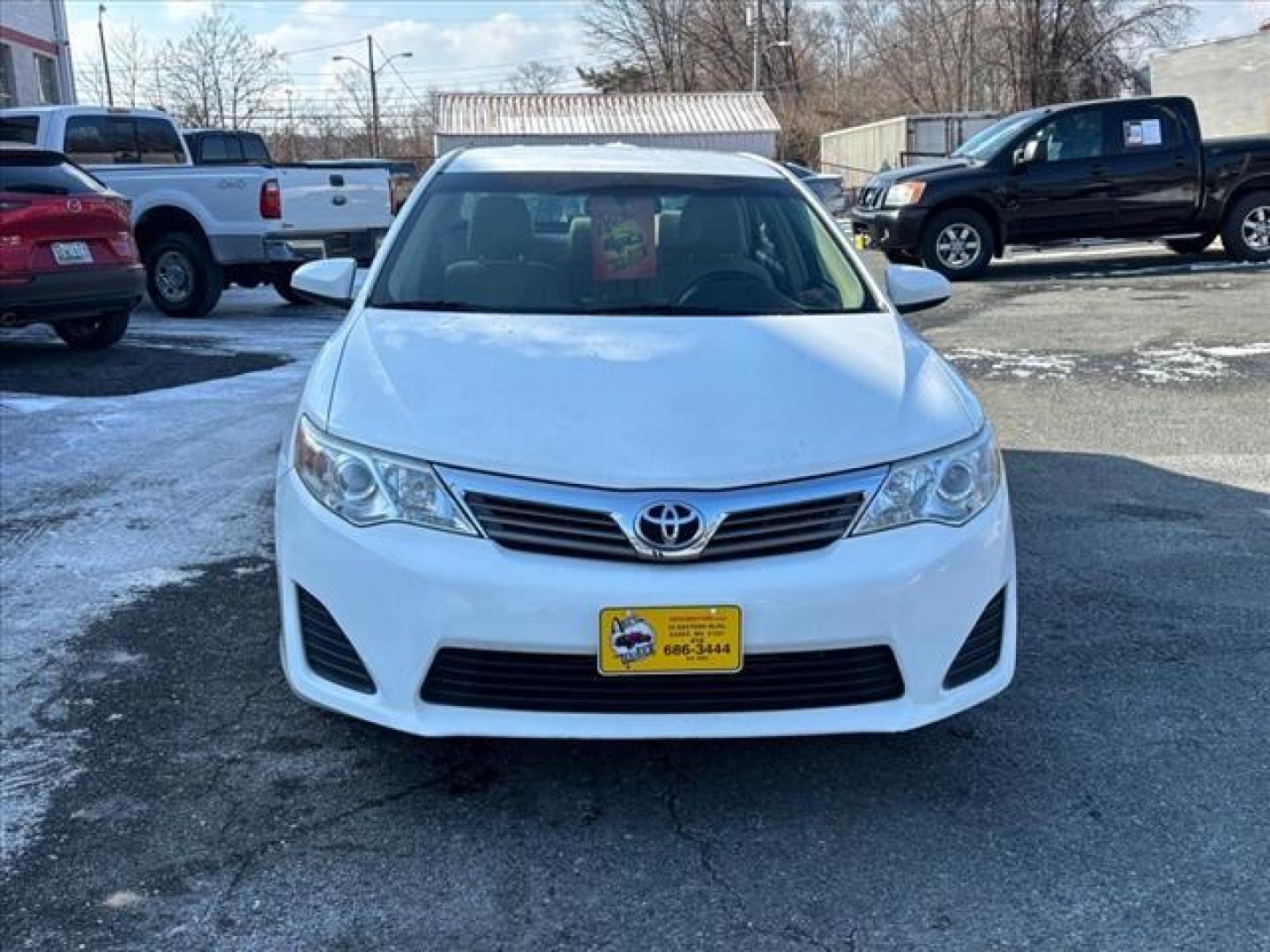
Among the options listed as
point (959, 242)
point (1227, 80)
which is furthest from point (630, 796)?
point (1227, 80)

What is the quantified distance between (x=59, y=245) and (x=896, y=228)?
354 inches

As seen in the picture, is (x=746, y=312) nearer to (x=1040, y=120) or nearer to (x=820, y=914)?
(x=820, y=914)

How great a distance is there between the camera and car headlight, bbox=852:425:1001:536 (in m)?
2.96

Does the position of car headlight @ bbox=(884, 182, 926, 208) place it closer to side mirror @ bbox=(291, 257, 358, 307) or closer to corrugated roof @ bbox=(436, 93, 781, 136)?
side mirror @ bbox=(291, 257, 358, 307)

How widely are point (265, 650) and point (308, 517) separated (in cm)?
120

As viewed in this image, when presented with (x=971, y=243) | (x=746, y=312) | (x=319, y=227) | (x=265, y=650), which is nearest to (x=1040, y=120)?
(x=971, y=243)

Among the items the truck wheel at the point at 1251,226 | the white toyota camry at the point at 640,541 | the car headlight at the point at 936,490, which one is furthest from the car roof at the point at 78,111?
the truck wheel at the point at 1251,226

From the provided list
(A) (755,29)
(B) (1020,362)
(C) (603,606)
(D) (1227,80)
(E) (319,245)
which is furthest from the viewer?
(A) (755,29)

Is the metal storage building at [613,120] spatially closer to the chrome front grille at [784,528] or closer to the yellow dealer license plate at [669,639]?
the chrome front grille at [784,528]

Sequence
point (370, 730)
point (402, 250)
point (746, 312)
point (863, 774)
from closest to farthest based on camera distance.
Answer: point (863, 774) → point (370, 730) → point (746, 312) → point (402, 250)

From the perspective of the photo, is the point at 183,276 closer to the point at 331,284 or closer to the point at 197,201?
the point at 197,201

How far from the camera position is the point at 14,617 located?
4.34 meters

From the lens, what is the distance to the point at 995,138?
49.3 feet

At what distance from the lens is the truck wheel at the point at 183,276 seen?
495 inches
